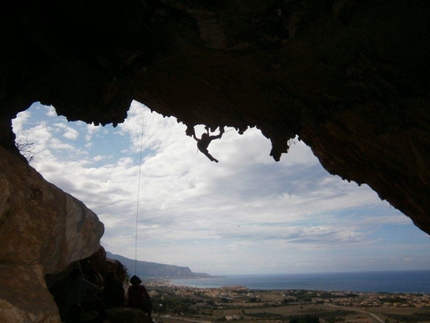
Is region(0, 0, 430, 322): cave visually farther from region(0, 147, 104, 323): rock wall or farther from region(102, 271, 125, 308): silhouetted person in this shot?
region(102, 271, 125, 308): silhouetted person

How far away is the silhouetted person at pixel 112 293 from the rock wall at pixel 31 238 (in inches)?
205

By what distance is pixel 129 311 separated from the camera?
10.2 metres

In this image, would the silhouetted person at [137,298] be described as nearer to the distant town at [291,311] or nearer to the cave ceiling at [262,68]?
the cave ceiling at [262,68]

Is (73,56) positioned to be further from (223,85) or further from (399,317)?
(399,317)

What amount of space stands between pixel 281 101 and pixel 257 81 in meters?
1.47

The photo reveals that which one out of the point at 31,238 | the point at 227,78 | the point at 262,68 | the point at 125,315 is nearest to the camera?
the point at 31,238

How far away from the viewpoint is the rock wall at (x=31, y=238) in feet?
12.2

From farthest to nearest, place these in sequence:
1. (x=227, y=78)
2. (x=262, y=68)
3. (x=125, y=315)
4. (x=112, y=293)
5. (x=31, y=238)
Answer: (x=112, y=293) < (x=227, y=78) < (x=125, y=315) < (x=262, y=68) < (x=31, y=238)

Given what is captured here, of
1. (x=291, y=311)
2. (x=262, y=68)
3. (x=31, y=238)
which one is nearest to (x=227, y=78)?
(x=262, y=68)

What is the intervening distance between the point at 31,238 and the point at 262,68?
8277 millimetres

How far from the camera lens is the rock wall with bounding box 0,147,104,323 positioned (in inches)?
146

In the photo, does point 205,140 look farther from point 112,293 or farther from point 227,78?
point 112,293

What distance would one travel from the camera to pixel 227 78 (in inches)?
427

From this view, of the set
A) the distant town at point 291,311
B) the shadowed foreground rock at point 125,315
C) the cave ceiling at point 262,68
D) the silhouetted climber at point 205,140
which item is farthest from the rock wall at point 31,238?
the distant town at point 291,311
